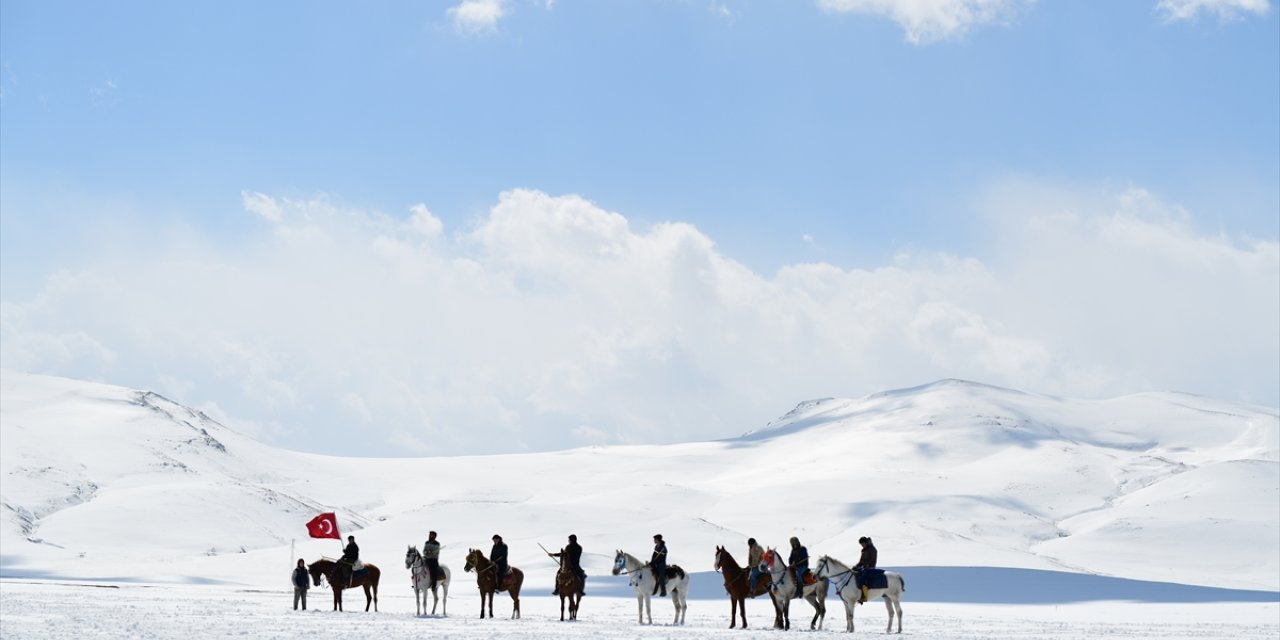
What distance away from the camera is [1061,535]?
113 metres

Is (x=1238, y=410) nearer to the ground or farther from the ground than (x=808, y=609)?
farther from the ground

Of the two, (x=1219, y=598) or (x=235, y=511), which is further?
(x=235, y=511)

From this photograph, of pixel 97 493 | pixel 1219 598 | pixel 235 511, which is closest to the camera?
pixel 1219 598

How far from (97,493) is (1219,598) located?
3673 inches

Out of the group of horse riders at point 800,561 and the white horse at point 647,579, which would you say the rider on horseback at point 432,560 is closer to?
the white horse at point 647,579

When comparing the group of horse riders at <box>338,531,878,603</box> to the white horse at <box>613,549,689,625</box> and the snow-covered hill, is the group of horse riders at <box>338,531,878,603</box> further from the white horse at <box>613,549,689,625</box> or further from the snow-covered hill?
the snow-covered hill

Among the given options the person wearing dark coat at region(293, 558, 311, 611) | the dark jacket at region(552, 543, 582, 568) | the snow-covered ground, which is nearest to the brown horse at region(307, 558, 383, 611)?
the person wearing dark coat at region(293, 558, 311, 611)

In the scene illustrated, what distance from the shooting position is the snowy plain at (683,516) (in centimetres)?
4169

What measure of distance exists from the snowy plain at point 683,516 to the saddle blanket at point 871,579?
177 centimetres

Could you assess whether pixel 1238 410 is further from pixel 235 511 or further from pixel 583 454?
pixel 235 511

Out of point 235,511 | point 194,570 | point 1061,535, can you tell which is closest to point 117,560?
point 194,570

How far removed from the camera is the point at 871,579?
3284 cm

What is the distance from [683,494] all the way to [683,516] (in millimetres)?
19967

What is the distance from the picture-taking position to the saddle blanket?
32.8m
